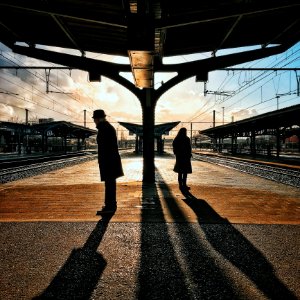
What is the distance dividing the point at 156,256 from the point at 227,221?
1.65 meters

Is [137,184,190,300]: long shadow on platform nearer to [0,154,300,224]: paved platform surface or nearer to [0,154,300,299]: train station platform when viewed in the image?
[0,154,300,299]: train station platform

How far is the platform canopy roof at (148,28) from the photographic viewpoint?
4.62 metres

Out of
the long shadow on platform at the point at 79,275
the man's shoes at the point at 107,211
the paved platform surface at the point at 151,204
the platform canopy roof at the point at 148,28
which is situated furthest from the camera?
the platform canopy roof at the point at 148,28

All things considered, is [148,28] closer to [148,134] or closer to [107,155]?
[107,155]

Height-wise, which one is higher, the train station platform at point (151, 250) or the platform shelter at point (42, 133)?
the platform shelter at point (42, 133)

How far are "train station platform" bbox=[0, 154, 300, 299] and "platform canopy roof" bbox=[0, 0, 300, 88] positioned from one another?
9.69 feet

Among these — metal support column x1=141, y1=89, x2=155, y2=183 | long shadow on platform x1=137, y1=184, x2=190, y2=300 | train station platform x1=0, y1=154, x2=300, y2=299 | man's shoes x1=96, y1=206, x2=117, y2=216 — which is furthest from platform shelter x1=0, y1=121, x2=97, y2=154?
long shadow on platform x1=137, y1=184, x2=190, y2=300

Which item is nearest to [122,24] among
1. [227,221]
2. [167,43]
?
[167,43]

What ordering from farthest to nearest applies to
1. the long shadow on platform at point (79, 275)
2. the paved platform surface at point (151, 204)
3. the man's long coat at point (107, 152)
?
the man's long coat at point (107, 152)
the paved platform surface at point (151, 204)
the long shadow on platform at point (79, 275)

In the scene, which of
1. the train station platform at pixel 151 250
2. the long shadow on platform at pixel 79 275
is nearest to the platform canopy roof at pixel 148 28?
the train station platform at pixel 151 250

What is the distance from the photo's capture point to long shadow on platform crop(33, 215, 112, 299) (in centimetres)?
199

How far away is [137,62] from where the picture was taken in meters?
5.18

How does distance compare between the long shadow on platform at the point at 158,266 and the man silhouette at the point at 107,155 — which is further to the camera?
the man silhouette at the point at 107,155

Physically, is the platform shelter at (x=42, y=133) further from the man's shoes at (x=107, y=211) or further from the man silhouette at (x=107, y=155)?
the man's shoes at (x=107, y=211)
